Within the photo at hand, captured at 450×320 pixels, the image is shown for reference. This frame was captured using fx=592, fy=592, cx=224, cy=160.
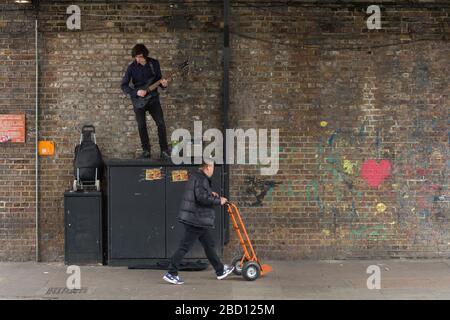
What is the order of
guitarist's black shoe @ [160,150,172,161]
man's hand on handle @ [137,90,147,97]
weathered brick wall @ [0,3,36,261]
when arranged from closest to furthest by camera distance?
1. man's hand on handle @ [137,90,147,97]
2. guitarist's black shoe @ [160,150,172,161]
3. weathered brick wall @ [0,3,36,261]

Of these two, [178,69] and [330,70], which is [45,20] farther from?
[330,70]

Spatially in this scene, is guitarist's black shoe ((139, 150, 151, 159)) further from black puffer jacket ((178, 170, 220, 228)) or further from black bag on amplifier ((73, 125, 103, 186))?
black puffer jacket ((178, 170, 220, 228))

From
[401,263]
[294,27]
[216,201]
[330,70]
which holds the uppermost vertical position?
[294,27]

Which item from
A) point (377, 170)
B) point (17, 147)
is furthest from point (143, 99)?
point (377, 170)

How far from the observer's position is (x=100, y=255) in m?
9.16

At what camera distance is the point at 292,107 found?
9.78 m

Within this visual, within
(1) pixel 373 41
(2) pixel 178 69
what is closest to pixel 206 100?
(2) pixel 178 69

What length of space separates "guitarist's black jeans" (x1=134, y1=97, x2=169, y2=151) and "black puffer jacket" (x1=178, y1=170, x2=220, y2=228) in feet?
4.73

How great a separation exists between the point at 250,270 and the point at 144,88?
10.5 ft

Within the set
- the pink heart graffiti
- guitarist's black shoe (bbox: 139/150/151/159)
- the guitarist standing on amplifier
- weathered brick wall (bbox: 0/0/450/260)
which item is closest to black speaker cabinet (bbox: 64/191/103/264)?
weathered brick wall (bbox: 0/0/450/260)

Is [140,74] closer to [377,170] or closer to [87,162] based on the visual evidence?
[87,162]

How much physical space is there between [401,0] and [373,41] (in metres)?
0.83

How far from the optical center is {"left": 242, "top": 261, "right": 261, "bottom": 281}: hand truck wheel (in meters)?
8.27

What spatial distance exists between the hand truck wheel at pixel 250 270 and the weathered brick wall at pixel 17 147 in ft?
12.2
